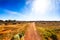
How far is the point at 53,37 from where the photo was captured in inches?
1136

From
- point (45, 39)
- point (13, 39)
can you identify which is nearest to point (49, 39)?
point (45, 39)

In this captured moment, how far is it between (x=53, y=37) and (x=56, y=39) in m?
1.16

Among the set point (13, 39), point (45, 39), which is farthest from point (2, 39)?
point (45, 39)

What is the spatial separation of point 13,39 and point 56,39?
747cm

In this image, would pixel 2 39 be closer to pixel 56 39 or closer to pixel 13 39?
pixel 13 39

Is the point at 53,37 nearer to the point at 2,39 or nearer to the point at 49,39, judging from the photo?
the point at 49,39

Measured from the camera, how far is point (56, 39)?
2778 cm

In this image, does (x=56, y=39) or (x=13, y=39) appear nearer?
(x=13, y=39)

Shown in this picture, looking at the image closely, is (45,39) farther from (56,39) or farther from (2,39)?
(2,39)

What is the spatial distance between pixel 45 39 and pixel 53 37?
1.67 metres

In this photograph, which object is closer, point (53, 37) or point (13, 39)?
point (13, 39)

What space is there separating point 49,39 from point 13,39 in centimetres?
649

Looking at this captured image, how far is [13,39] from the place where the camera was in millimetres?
25172

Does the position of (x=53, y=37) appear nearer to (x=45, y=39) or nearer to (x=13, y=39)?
(x=45, y=39)
